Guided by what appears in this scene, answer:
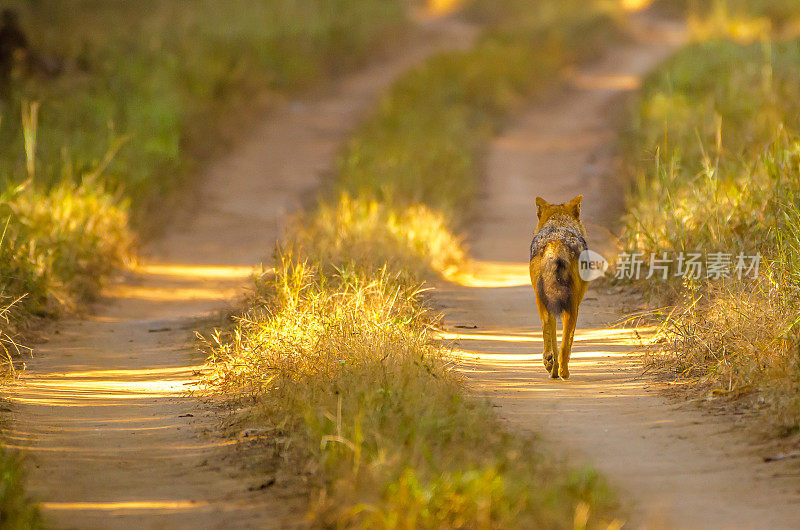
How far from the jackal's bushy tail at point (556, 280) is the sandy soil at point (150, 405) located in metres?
2.23

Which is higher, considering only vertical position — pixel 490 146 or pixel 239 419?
pixel 490 146

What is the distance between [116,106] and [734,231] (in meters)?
12.3

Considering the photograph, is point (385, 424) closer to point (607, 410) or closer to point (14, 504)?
point (607, 410)

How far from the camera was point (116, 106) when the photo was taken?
60.8 ft

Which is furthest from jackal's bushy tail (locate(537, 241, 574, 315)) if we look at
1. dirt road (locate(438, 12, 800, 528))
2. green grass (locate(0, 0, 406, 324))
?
green grass (locate(0, 0, 406, 324))

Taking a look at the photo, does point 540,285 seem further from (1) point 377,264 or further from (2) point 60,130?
(2) point 60,130

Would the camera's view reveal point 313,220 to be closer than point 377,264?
No

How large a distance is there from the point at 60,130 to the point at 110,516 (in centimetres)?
1247

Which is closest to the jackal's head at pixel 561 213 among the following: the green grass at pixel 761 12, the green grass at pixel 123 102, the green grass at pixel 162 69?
the green grass at pixel 123 102

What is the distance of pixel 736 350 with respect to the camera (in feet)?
22.8

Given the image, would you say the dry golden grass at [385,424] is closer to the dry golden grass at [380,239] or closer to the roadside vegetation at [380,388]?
the roadside vegetation at [380,388]

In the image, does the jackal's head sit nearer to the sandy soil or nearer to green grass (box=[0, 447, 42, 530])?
the sandy soil

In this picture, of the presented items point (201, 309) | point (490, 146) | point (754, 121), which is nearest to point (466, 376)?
point (201, 309)

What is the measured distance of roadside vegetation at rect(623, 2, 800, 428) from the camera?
22.0ft
